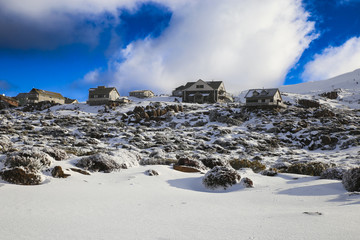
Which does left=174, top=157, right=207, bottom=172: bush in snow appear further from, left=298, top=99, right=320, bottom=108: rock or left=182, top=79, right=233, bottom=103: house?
left=182, top=79, right=233, bottom=103: house

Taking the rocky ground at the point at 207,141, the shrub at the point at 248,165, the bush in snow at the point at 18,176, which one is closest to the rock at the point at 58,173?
the rocky ground at the point at 207,141

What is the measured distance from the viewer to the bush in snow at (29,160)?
6.38m

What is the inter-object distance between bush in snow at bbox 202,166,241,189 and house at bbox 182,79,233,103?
51.3m

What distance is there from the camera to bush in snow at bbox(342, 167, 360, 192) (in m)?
5.90

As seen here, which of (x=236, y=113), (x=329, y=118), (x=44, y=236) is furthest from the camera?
(x=236, y=113)

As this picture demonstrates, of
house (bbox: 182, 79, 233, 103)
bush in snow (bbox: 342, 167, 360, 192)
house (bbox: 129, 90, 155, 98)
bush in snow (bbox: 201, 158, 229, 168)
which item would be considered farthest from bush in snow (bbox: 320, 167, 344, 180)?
house (bbox: 129, 90, 155, 98)

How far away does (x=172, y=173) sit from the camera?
7855 mm

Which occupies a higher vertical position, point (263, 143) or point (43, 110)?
point (43, 110)

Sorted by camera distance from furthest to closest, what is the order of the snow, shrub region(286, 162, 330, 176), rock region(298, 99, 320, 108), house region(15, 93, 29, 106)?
house region(15, 93, 29, 106)
rock region(298, 99, 320, 108)
shrub region(286, 162, 330, 176)
the snow

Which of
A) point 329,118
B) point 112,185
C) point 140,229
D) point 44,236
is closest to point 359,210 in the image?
point 140,229

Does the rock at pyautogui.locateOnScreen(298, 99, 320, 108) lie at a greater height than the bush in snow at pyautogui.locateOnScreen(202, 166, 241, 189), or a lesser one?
greater

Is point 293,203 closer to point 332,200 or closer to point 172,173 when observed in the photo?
point 332,200

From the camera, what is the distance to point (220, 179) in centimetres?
657

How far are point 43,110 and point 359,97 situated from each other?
85679 mm
